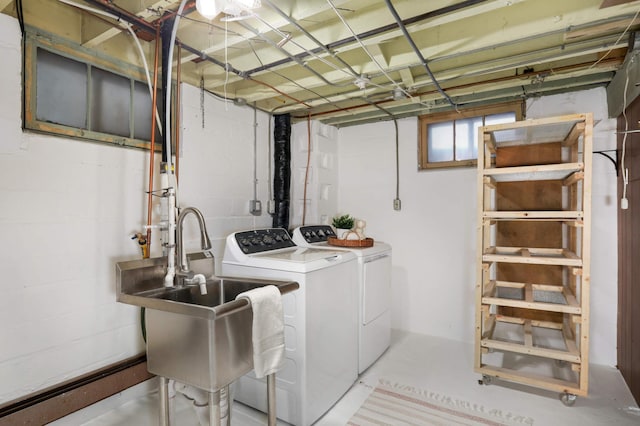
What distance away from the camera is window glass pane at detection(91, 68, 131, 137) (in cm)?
200

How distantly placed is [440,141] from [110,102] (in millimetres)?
2778

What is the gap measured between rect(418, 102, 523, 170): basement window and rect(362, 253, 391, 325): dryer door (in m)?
1.11

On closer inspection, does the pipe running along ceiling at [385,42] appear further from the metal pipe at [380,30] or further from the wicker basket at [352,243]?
the wicker basket at [352,243]

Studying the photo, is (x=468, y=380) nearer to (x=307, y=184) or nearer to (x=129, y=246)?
(x=307, y=184)

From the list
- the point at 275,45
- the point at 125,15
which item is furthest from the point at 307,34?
the point at 125,15

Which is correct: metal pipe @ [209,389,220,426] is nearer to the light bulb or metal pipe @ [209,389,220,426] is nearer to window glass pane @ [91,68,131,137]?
the light bulb

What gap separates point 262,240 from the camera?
2479mm

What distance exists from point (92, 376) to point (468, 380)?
2469 mm

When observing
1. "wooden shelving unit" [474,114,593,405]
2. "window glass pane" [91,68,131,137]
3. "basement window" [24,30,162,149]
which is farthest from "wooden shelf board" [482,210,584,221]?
"window glass pane" [91,68,131,137]

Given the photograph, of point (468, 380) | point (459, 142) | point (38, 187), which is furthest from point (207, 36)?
point (468, 380)

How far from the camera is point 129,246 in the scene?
83.7 inches

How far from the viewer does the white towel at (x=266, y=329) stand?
4.62ft

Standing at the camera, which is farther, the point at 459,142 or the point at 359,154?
the point at 359,154

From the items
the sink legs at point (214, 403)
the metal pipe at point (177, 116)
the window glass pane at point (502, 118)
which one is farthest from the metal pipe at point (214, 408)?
the window glass pane at point (502, 118)
